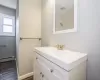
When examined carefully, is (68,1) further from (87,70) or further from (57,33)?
(87,70)

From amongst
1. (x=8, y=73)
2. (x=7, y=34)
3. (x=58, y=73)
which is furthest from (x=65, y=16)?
(x=7, y=34)

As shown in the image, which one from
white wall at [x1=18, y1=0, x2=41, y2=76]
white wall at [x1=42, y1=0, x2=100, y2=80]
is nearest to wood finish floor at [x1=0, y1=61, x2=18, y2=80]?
white wall at [x1=18, y1=0, x2=41, y2=76]

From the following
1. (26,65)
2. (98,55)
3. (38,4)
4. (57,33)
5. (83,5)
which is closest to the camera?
(98,55)

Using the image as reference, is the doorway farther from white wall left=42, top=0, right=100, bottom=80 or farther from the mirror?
white wall left=42, top=0, right=100, bottom=80

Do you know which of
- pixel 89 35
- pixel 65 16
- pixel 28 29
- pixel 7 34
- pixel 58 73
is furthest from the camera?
pixel 7 34

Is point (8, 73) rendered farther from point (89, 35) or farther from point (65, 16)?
point (89, 35)

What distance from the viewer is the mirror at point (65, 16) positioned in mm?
1110

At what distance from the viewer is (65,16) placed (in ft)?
4.27

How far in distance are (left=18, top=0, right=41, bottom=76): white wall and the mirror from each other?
0.67 metres

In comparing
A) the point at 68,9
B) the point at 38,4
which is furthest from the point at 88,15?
the point at 38,4

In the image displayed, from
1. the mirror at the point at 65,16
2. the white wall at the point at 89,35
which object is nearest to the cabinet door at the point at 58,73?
the white wall at the point at 89,35

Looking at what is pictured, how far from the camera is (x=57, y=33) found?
1451 mm

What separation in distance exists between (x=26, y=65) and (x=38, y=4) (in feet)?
5.16

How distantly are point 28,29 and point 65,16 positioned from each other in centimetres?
97
